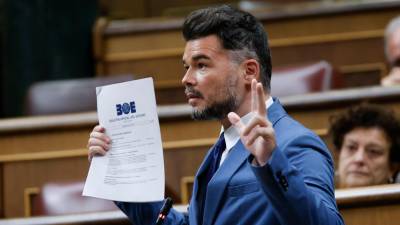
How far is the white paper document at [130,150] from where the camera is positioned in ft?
3.29

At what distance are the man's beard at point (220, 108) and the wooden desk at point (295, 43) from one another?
1571 mm

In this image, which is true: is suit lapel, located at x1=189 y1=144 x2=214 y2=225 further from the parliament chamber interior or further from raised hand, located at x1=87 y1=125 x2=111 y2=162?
the parliament chamber interior

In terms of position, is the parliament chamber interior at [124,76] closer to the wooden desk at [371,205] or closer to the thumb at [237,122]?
the wooden desk at [371,205]

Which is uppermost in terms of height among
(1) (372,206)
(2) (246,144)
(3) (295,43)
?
(3) (295,43)

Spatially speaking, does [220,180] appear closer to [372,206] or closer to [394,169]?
[372,206]

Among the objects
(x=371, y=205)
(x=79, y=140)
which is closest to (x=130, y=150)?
(x=371, y=205)

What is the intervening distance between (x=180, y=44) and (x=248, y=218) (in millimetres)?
1799

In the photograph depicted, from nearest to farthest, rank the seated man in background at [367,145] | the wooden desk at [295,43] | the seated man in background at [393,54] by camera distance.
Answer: the seated man in background at [367,145] < the seated man in background at [393,54] < the wooden desk at [295,43]

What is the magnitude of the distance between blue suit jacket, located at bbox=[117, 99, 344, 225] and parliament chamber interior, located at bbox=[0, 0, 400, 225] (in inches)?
18.0

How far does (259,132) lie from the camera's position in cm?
84

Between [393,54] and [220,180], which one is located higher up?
[393,54]

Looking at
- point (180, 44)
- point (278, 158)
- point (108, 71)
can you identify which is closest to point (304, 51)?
point (180, 44)

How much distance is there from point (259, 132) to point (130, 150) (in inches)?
8.5

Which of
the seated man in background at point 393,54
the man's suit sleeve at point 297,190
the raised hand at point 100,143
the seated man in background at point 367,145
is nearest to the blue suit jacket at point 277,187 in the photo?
the man's suit sleeve at point 297,190
